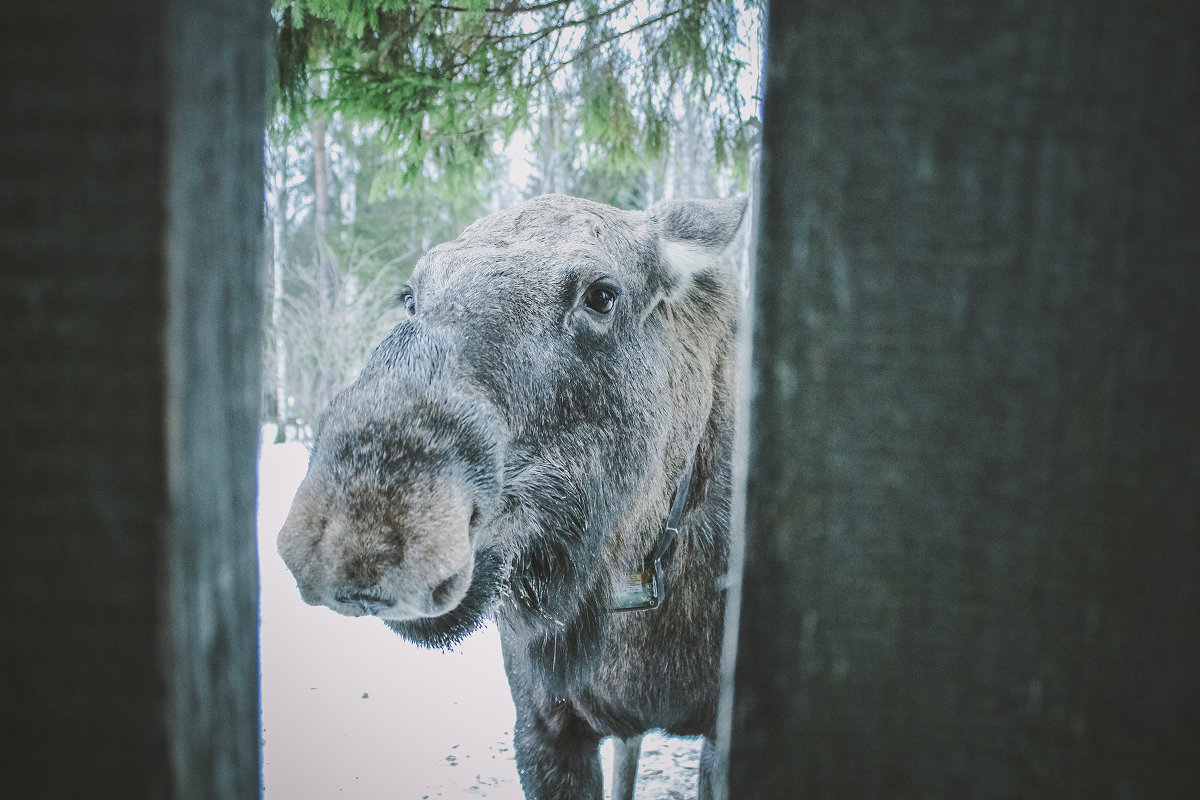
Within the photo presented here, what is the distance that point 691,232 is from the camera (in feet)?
9.31

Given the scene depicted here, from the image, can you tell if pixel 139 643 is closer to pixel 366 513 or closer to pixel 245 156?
pixel 245 156

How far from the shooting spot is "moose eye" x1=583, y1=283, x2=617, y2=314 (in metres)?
2.26

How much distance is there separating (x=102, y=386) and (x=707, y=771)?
3.12 metres

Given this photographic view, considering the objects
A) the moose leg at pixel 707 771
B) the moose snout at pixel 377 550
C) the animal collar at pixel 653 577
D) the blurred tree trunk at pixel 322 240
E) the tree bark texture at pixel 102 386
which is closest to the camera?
the tree bark texture at pixel 102 386


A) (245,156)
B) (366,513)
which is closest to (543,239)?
(366,513)

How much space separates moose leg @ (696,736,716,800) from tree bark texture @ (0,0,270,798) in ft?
8.91

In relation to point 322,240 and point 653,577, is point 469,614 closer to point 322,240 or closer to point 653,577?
point 653,577

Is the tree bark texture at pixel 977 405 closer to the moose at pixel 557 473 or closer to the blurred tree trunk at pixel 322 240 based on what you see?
the moose at pixel 557 473

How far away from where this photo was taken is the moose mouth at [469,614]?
180 cm

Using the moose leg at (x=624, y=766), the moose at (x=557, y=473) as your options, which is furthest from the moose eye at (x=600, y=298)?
the moose leg at (x=624, y=766)

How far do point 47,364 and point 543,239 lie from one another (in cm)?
188

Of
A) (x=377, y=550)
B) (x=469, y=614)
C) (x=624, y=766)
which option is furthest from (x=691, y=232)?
(x=624, y=766)

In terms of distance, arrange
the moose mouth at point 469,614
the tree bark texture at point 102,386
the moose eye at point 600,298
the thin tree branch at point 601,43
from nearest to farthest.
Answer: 1. the tree bark texture at point 102,386
2. the moose mouth at point 469,614
3. the moose eye at point 600,298
4. the thin tree branch at point 601,43

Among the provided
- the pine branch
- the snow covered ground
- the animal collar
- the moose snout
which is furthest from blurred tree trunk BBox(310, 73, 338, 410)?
the moose snout
